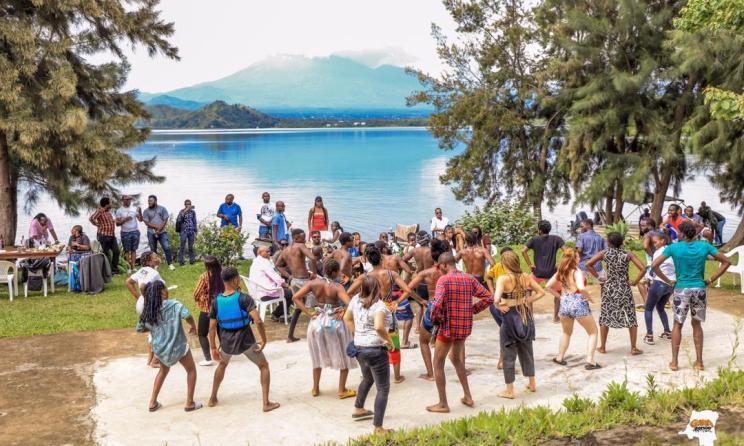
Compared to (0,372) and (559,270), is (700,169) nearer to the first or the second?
(559,270)

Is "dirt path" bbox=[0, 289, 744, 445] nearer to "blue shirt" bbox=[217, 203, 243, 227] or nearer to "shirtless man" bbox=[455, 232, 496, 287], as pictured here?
"shirtless man" bbox=[455, 232, 496, 287]

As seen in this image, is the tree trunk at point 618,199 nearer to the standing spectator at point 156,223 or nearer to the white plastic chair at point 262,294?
the standing spectator at point 156,223

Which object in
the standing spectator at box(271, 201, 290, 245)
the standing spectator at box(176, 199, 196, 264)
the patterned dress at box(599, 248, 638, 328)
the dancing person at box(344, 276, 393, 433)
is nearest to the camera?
the dancing person at box(344, 276, 393, 433)

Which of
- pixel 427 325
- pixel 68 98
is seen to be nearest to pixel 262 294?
pixel 427 325

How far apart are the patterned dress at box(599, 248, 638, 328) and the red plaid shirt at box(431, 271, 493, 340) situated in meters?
2.76

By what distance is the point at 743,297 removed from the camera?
13.2 m

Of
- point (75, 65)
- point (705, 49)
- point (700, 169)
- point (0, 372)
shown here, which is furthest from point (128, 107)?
point (700, 169)

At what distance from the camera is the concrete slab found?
24.2 ft

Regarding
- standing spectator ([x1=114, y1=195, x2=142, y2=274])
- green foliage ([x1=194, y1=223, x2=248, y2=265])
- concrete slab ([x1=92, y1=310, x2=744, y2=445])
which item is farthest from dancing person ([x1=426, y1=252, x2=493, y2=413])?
standing spectator ([x1=114, y1=195, x2=142, y2=274])

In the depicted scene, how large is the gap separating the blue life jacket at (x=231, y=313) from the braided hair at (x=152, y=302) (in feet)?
2.10

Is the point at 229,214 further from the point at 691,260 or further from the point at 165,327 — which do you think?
the point at 691,260

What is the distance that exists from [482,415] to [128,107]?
1653 centimetres

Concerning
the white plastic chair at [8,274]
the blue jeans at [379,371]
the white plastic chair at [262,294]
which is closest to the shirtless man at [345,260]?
the white plastic chair at [262,294]

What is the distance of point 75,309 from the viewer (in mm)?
13281
